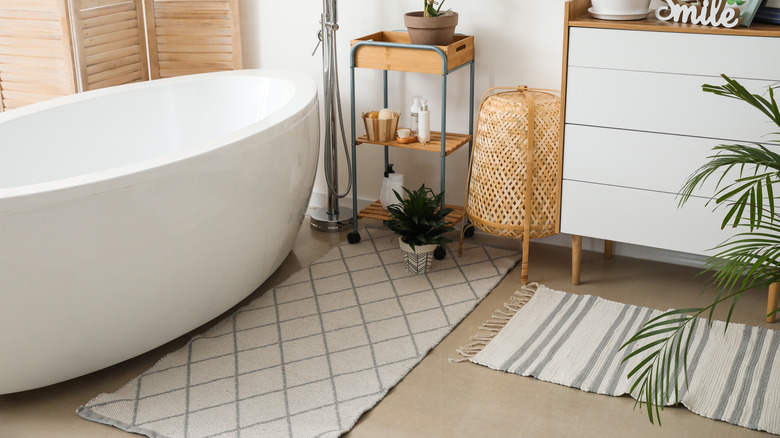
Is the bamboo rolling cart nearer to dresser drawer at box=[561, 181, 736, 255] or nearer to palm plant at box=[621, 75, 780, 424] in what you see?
→ dresser drawer at box=[561, 181, 736, 255]

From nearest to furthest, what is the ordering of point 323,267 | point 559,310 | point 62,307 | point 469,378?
point 62,307 < point 469,378 < point 559,310 < point 323,267

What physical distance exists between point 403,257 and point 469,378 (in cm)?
92

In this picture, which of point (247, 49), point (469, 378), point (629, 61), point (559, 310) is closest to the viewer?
point (469, 378)

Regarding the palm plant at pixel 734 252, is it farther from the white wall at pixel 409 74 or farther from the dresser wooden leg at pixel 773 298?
the white wall at pixel 409 74

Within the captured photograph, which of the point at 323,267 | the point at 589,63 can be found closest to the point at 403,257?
the point at 323,267

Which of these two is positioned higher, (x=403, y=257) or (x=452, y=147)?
(x=452, y=147)

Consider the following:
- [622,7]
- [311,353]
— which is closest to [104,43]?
[311,353]

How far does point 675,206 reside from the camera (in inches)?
105

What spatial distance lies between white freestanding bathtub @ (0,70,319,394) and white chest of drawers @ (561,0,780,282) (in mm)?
987

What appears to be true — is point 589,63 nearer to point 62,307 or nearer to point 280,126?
A: point 280,126

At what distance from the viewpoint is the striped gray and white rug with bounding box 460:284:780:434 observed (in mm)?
2260

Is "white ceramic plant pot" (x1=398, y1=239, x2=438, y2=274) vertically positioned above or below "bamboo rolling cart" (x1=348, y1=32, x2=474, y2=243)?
below

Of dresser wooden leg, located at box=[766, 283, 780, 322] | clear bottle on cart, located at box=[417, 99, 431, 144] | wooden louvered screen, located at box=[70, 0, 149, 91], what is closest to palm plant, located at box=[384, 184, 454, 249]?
clear bottle on cart, located at box=[417, 99, 431, 144]

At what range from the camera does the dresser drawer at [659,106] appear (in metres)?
2.51
